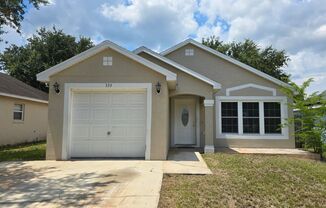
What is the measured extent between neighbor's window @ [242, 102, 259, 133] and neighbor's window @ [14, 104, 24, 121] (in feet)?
43.2

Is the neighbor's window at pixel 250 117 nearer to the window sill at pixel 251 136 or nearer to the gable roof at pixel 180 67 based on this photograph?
the window sill at pixel 251 136

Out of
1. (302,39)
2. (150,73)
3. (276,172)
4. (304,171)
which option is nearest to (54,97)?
(150,73)

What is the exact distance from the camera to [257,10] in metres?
12.2

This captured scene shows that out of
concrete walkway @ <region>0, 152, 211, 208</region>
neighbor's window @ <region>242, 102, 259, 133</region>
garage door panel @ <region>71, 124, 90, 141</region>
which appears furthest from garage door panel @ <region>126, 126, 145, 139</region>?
neighbor's window @ <region>242, 102, 259, 133</region>

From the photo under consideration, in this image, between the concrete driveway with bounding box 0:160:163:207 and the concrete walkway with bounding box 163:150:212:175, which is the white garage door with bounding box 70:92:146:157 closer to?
the concrete driveway with bounding box 0:160:163:207

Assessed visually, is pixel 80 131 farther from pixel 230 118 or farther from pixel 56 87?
pixel 230 118

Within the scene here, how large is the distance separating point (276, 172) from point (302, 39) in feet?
42.2

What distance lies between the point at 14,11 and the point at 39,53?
21384 millimetres

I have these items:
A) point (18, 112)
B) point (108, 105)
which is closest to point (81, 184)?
point (108, 105)

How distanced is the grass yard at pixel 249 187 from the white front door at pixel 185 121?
521 cm

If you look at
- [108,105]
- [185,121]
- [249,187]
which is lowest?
[249,187]

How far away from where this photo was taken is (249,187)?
17.7 ft

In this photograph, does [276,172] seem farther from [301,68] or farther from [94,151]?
[301,68]

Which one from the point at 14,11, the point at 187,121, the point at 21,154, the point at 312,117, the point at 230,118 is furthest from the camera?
the point at 187,121
